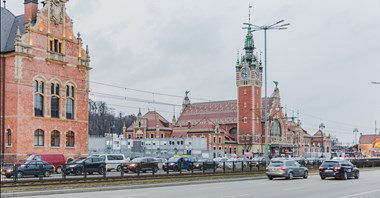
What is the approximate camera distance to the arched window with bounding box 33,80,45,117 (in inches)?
2269

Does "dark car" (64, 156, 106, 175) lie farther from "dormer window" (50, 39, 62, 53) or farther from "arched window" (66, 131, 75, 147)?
"dormer window" (50, 39, 62, 53)

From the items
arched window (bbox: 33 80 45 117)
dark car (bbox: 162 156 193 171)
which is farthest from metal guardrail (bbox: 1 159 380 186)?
arched window (bbox: 33 80 45 117)

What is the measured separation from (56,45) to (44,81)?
4872 millimetres

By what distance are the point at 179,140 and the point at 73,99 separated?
36.1 metres

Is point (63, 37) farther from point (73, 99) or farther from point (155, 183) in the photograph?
point (155, 183)

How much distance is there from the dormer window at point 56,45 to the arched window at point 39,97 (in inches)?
172

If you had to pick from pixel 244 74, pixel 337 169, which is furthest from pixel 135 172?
pixel 244 74

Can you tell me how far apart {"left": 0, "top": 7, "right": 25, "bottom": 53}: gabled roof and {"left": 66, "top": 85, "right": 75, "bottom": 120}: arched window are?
8448 millimetres

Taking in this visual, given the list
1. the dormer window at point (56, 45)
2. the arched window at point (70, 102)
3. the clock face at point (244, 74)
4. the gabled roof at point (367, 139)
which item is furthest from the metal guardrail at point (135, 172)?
the gabled roof at point (367, 139)

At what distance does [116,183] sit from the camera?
98.9ft

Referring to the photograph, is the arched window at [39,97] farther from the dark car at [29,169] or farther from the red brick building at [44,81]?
the dark car at [29,169]

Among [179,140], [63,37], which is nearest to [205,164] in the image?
[63,37]

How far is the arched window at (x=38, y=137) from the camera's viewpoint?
5688 centimetres

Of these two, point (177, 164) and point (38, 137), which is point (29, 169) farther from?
point (38, 137)
